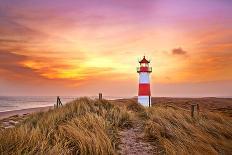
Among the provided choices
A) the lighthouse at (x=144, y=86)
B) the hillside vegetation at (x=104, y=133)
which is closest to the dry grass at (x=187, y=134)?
the hillside vegetation at (x=104, y=133)

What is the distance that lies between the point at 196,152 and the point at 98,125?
2338 mm

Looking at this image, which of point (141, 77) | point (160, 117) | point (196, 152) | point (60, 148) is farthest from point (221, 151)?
point (141, 77)

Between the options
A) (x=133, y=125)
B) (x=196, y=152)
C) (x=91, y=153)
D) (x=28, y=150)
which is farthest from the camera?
(x=133, y=125)

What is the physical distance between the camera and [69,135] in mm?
6363

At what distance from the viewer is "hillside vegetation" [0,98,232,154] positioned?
18.6ft

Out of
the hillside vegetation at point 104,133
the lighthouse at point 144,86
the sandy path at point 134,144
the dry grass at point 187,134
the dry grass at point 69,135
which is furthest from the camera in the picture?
the lighthouse at point 144,86

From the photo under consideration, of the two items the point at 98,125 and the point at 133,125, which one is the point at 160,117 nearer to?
the point at 133,125

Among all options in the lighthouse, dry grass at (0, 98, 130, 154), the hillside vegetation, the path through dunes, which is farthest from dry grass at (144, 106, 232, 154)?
the lighthouse

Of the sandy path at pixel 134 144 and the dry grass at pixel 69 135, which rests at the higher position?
the dry grass at pixel 69 135

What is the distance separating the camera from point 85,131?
6.61 meters

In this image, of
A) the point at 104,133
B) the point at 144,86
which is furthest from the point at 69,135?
the point at 144,86

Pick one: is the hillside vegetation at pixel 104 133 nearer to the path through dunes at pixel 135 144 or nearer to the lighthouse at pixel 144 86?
the path through dunes at pixel 135 144

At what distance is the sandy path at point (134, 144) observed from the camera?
6.33m

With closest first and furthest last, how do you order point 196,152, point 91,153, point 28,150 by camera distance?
1. point 28,150
2. point 91,153
3. point 196,152
